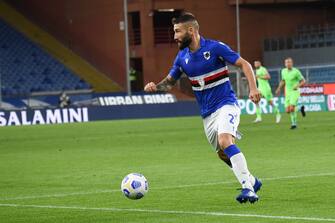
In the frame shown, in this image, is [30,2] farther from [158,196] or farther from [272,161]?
[158,196]

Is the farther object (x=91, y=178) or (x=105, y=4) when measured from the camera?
(x=105, y=4)

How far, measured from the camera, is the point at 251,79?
1199 cm

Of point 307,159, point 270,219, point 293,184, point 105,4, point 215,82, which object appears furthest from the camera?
point 105,4

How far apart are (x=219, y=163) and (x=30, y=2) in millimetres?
47096

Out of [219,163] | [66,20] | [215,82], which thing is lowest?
[219,163]

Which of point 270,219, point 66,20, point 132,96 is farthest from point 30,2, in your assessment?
point 270,219

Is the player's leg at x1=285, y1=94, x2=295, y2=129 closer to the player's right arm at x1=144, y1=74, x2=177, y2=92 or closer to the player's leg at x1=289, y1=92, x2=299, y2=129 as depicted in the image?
the player's leg at x1=289, y1=92, x2=299, y2=129

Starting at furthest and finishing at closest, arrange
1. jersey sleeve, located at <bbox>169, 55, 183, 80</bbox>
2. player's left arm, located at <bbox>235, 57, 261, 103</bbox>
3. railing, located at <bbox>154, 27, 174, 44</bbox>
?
railing, located at <bbox>154, 27, 174, 44</bbox> < jersey sleeve, located at <bbox>169, 55, 183, 80</bbox> < player's left arm, located at <bbox>235, 57, 261, 103</bbox>

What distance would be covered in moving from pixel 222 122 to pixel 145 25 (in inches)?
1985

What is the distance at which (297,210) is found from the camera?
37.4ft

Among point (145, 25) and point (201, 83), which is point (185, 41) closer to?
point (201, 83)

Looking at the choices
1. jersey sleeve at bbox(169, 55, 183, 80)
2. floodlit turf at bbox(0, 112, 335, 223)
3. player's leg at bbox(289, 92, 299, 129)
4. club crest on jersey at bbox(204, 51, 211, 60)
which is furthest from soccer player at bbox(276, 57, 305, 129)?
club crest on jersey at bbox(204, 51, 211, 60)

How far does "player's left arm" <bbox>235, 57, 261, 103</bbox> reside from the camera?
11.7 metres

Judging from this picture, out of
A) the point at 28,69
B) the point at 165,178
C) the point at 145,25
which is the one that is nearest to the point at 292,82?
the point at 165,178
